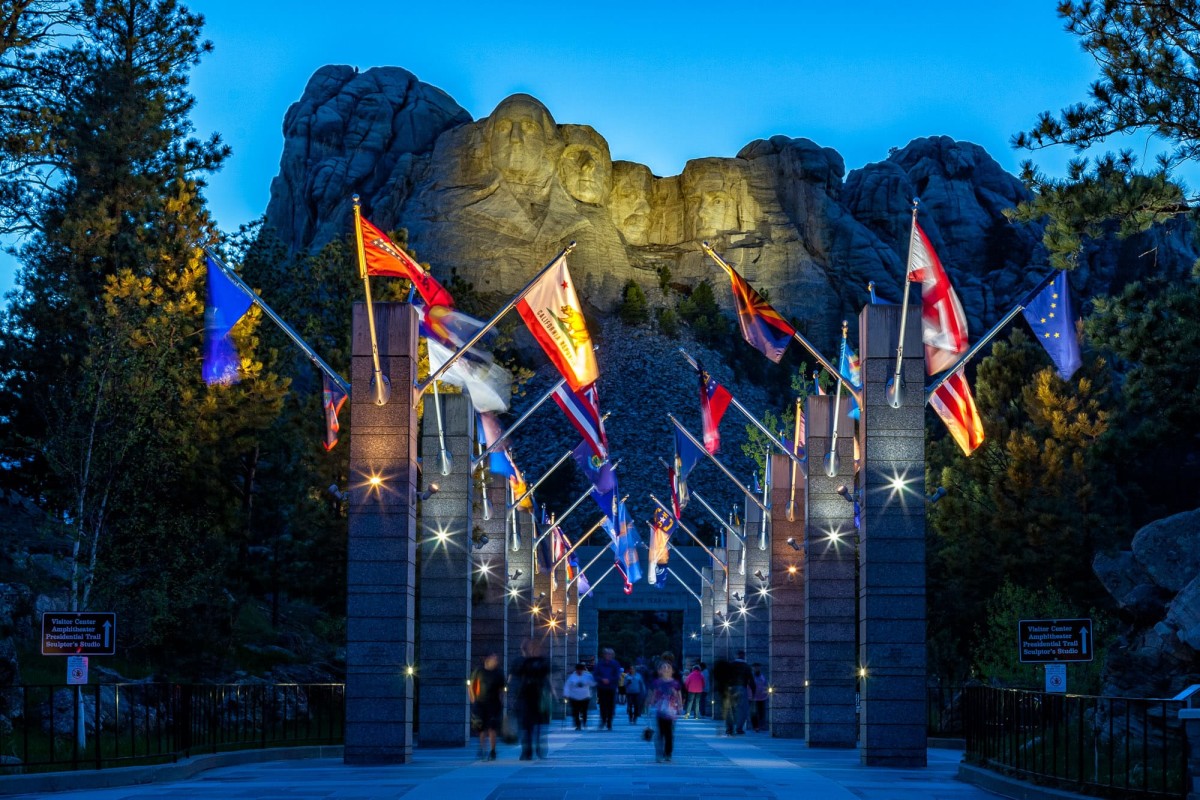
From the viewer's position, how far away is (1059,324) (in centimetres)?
2289

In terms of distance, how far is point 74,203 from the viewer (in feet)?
130

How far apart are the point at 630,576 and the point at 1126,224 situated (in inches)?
1636

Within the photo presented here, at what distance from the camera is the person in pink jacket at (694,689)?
44344 mm

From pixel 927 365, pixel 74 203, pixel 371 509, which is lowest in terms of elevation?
pixel 371 509

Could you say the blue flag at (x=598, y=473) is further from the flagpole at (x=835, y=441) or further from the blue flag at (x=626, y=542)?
the flagpole at (x=835, y=441)

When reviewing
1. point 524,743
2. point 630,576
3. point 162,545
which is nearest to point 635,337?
point 630,576

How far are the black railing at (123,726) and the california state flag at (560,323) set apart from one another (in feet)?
21.9

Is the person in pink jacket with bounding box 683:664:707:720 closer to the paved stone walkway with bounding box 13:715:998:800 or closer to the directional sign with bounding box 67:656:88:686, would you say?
the paved stone walkway with bounding box 13:715:998:800

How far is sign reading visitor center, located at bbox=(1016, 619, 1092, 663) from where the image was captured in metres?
19.5

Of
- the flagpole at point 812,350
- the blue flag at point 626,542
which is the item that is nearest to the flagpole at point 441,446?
the flagpole at point 812,350

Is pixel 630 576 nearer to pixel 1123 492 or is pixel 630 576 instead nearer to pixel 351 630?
pixel 1123 492

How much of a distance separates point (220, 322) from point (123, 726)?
25.1 ft

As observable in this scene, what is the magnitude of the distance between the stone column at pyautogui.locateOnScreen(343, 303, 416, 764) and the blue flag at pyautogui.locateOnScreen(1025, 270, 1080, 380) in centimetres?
944

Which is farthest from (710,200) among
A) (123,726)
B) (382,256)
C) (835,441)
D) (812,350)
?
(812,350)
